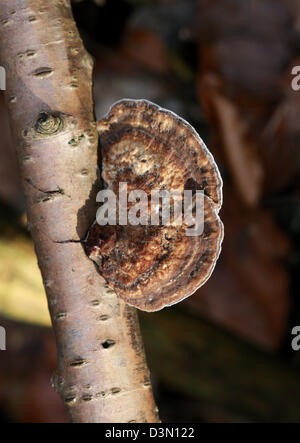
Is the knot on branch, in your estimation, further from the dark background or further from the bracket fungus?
the dark background

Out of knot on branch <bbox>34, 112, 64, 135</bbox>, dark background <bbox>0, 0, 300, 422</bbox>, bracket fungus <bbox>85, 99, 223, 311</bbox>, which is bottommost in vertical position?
dark background <bbox>0, 0, 300, 422</bbox>

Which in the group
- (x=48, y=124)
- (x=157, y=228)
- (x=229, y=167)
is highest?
(x=48, y=124)

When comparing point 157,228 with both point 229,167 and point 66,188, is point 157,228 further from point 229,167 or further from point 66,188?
point 229,167

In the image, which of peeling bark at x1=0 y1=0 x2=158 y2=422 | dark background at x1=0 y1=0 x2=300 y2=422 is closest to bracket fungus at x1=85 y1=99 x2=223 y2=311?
peeling bark at x1=0 y1=0 x2=158 y2=422

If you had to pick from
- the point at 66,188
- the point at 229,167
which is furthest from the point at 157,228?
the point at 229,167

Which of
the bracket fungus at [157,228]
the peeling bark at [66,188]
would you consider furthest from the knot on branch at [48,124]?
the bracket fungus at [157,228]

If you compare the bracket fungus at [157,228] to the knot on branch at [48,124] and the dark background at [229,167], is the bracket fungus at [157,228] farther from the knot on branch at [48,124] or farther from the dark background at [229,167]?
the dark background at [229,167]

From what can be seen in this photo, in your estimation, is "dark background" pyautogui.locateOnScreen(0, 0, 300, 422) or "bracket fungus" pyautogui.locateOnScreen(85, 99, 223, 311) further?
"dark background" pyautogui.locateOnScreen(0, 0, 300, 422)
